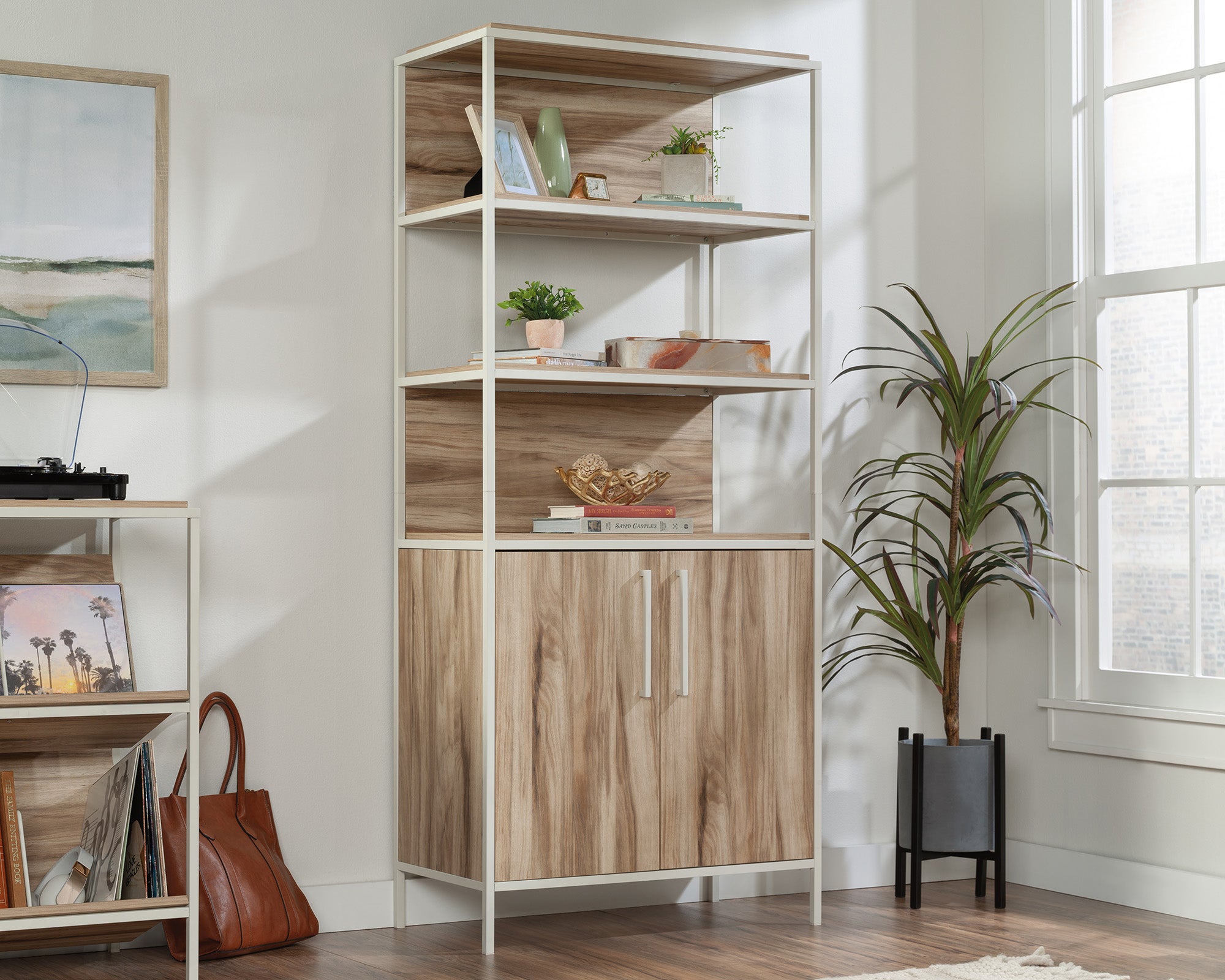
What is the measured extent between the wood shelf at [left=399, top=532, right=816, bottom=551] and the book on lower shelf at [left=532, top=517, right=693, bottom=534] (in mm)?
32

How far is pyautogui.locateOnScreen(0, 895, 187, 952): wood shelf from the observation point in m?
2.84

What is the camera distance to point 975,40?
431 cm

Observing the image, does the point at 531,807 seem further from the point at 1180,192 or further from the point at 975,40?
the point at 975,40

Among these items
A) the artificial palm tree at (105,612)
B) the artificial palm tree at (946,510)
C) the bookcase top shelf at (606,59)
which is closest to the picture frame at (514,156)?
the bookcase top shelf at (606,59)

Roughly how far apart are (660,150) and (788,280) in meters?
0.53

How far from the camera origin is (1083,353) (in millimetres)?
4000

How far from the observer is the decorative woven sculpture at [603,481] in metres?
3.56

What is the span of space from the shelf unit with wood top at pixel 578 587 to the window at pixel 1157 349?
2.80 feet

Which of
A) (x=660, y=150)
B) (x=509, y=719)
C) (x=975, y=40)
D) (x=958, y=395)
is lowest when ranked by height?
(x=509, y=719)

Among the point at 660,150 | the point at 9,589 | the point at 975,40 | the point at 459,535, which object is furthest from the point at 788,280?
the point at 9,589

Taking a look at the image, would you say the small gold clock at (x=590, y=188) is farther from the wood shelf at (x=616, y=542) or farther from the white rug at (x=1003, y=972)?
the white rug at (x=1003, y=972)

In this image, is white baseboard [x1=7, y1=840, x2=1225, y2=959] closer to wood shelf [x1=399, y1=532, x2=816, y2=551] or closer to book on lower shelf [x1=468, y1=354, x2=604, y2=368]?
wood shelf [x1=399, y1=532, x2=816, y2=551]

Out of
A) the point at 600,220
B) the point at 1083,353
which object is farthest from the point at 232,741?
the point at 1083,353

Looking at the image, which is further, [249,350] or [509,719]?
[249,350]
